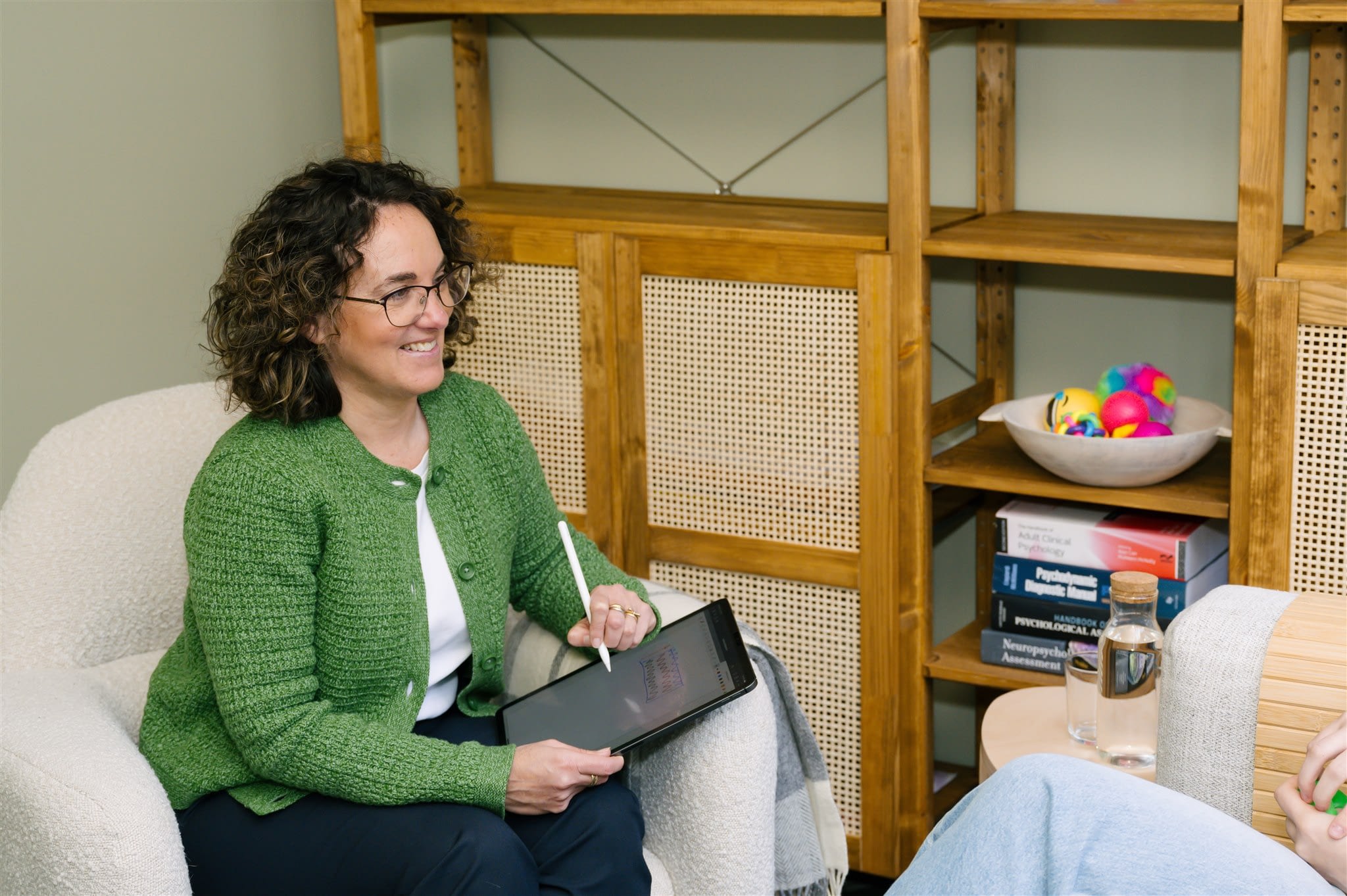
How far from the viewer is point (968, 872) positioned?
1.29 meters

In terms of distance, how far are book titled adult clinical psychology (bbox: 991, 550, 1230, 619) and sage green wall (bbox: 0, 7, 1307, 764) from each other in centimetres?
38

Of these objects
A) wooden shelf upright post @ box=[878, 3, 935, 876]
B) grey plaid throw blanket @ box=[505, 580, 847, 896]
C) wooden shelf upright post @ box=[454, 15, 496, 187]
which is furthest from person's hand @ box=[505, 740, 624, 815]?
wooden shelf upright post @ box=[454, 15, 496, 187]

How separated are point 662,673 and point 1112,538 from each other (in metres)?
0.77

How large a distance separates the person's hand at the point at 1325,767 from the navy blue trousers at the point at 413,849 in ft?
2.16

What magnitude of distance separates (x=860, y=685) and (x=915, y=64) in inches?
36.3

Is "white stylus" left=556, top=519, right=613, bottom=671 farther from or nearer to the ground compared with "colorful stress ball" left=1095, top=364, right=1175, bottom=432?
nearer to the ground

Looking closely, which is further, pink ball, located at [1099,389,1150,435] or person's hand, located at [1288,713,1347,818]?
pink ball, located at [1099,389,1150,435]

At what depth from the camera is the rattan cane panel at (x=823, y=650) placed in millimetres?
2268

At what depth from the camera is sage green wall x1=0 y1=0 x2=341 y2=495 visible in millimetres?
2352

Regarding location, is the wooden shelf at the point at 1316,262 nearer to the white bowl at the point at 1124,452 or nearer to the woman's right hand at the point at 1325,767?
the white bowl at the point at 1124,452

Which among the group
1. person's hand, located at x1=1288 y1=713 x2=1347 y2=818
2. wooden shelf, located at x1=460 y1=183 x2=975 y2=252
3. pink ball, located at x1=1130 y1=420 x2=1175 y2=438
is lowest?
person's hand, located at x1=1288 y1=713 x2=1347 y2=818

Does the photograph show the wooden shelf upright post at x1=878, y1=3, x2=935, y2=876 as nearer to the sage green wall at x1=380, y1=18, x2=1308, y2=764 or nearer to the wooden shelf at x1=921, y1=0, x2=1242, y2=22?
the wooden shelf at x1=921, y1=0, x2=1242, y2=22

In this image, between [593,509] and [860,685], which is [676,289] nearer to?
[593,509]

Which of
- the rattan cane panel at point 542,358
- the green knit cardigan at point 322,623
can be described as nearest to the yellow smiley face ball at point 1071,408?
the rattan cane panel at point 542,358
